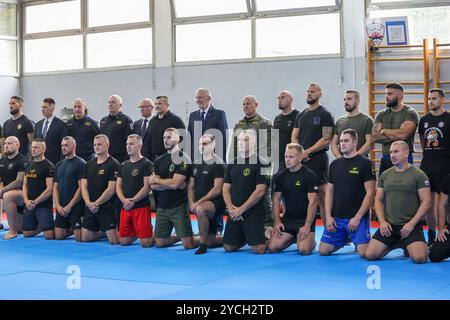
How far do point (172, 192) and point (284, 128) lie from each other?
1.84m

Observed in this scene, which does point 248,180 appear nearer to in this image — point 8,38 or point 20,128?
point 20,128

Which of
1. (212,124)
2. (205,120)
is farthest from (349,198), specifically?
(205,120)

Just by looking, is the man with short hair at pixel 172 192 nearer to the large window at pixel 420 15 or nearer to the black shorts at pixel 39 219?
the black shorts at pixel 39 219

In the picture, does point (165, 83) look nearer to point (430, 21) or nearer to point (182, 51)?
point (182, 51)

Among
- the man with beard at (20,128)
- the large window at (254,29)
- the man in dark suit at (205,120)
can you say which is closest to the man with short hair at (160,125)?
the man in dark suit at (205,120)

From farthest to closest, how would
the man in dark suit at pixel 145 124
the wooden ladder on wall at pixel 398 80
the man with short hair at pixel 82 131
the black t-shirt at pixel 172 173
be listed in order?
the wooden ladder on wall at pixel 398 80 → the man with short hair at pixel 82 131 → the man in dark suit at pixel 145 124 → the black t-shirt at pixel 172 173

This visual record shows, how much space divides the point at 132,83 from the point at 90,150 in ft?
13.1

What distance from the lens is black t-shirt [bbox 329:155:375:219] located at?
309 inches

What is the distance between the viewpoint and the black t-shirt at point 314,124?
8.84m

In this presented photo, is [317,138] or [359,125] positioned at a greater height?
[359,125]

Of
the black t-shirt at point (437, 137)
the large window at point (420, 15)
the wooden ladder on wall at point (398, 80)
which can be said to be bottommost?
the black t-shirt at point (437, 137)

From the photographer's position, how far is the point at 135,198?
8.90 metres

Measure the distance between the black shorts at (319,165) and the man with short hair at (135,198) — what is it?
2.08 meters

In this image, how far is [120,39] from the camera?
1458cm
